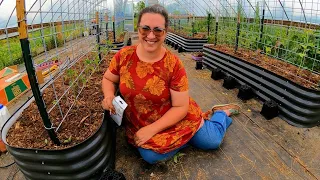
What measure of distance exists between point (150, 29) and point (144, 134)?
0.72m

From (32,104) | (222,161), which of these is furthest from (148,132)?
(32,104)

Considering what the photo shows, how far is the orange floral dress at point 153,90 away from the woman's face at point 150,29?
0.15m

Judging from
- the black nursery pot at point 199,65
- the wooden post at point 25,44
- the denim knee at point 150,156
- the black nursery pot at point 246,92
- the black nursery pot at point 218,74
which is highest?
the wooden post at point 25,44

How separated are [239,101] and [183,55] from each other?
121 inches

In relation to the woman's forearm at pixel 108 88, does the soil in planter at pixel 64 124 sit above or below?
below

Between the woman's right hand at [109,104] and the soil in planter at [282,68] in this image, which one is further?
the soil in planter at [282,68]

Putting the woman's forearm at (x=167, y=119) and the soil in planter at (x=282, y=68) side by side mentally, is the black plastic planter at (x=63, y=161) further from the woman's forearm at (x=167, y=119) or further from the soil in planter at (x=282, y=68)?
the soil in planter at (x=282, y=68)

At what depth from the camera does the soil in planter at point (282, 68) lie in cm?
230

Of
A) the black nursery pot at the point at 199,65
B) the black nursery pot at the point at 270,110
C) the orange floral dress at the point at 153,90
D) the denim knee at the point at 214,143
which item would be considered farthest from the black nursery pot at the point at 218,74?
the orange floral dress at the point at 153,90

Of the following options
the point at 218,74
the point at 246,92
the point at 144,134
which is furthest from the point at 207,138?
the point at 218,74

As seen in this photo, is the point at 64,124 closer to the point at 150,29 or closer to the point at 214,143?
the point at 150,29

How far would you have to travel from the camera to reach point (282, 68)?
2.74 metres

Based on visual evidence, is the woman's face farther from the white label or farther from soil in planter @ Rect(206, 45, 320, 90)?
soil in planter @ Rect(206, 45, 320, 90)

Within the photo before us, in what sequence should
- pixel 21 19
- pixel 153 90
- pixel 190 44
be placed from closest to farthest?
1. pixel 21 19
2. pixel 153 90
3. pixel 190 44
